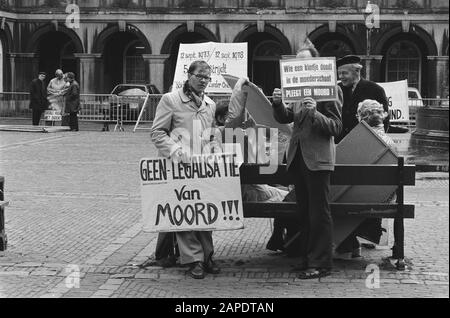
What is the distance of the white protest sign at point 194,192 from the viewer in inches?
322

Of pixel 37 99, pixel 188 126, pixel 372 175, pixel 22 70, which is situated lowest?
pixel 372 175

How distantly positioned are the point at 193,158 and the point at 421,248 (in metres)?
2.67

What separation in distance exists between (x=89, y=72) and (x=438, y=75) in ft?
45.7

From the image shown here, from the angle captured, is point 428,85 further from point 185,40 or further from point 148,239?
point 148,239

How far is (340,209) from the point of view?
327 inches

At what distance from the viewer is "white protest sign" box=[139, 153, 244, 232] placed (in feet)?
26.8

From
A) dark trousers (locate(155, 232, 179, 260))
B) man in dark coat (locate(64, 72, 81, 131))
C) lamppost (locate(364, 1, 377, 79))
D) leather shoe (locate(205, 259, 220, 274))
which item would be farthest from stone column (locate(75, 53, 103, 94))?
leather shoe (locate(205, 259, 220, 274))

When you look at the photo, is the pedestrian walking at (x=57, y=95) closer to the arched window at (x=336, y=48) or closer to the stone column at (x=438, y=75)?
the arched window at (x=336, y=48)

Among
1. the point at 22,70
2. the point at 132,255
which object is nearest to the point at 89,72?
the point at 22,70

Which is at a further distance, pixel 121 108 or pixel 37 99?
pixel 121 108

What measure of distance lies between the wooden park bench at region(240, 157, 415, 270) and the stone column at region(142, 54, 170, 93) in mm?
31107

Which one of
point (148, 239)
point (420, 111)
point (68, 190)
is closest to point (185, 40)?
point (420, 111)

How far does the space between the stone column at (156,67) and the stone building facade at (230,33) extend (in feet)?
0.13

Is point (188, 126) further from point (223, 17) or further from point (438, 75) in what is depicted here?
point (223, 17)
